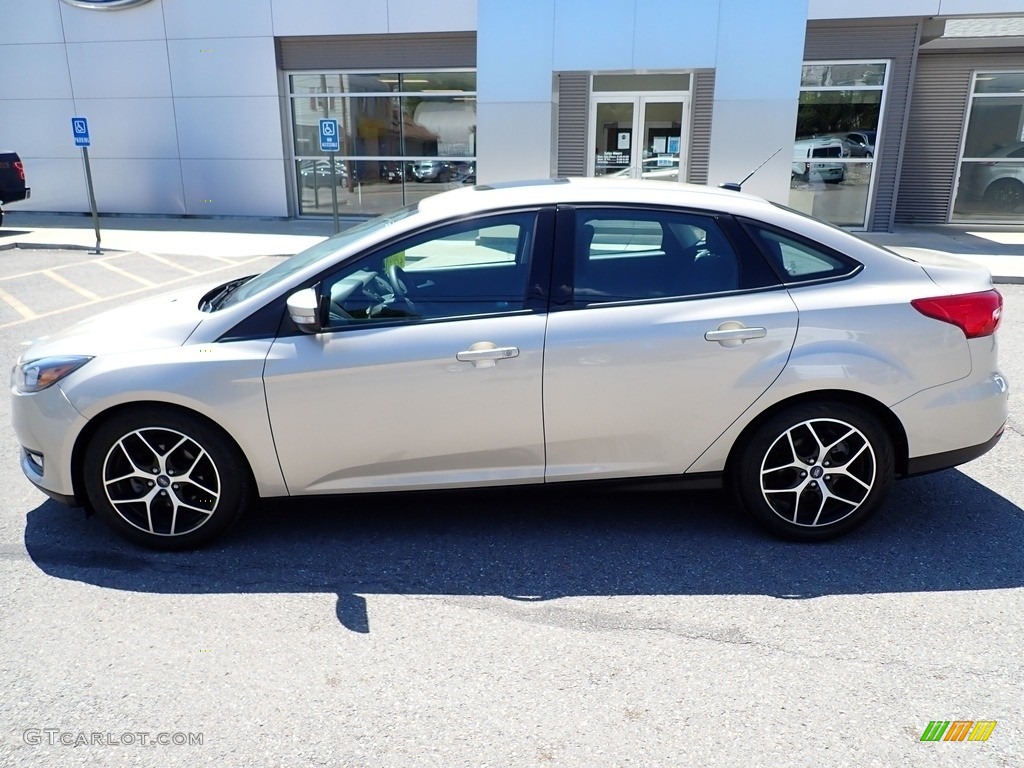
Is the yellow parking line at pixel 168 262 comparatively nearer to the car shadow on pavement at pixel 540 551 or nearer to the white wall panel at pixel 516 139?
the white wall panel at pixel 516 139

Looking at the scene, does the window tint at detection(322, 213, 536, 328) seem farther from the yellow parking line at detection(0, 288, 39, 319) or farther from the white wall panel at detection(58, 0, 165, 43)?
the white wall panel at detection(58, 0, 165, 43)

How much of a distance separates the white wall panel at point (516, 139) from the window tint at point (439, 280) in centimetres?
1048

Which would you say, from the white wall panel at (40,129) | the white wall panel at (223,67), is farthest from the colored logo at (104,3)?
the white wall panel at (40,129)

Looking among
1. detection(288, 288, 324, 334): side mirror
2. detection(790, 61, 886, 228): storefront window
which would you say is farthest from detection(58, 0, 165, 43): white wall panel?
detection(288, 288, 324, 334): side mirror

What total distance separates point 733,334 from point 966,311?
108 centimetres

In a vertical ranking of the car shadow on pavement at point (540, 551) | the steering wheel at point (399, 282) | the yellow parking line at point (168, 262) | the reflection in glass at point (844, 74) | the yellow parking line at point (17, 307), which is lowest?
the yellow parking line at point (168, 262)

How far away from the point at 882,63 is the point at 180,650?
49.4 feet

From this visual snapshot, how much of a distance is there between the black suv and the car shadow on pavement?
14.1 m

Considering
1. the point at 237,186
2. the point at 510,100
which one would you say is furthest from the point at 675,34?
the point at 237,186

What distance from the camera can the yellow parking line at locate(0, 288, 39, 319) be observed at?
8.51 m

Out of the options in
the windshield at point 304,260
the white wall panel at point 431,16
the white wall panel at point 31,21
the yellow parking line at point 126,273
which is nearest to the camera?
the windshield at point 304,260

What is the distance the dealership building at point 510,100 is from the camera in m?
13.2

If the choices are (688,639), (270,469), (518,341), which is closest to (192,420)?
(270,469)

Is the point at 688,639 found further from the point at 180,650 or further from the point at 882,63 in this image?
the point at 882,63
